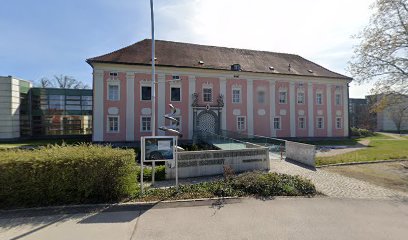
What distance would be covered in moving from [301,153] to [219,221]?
9.06m

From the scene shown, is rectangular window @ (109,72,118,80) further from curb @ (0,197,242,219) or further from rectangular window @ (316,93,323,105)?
rectangular window @ (316,93,323,105)

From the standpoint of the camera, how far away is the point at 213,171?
9.80 metres

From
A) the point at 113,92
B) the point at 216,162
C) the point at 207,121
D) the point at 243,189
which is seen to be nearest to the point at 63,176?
the point at 243,189

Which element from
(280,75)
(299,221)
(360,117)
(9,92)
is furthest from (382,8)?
(360,117)

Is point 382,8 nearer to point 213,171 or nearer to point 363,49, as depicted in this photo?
point 363,49

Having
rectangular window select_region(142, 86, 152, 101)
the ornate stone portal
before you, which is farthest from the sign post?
rectangular window select_region(142, 86, 152, 101)

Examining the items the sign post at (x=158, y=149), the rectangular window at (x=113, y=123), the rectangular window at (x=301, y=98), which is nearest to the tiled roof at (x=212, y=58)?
the rectangular window at (x=301, y=98)

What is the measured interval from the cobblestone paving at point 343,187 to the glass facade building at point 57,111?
3074 centimetres

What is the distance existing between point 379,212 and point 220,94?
69.0ft

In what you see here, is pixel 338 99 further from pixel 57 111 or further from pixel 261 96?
pixel 57 111

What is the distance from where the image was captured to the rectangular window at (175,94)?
2473cm

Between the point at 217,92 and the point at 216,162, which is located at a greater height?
the point at 217,92

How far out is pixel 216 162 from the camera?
9.88 meters

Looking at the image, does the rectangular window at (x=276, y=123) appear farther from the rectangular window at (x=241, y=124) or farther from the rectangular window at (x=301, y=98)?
the rectangular window at (x=241, y=124)
